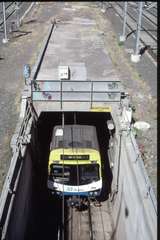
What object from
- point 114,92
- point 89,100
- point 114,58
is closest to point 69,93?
point 89,100

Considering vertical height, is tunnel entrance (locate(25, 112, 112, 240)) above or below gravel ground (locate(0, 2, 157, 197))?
below

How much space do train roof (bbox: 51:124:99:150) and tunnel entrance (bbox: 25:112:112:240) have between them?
2857mm

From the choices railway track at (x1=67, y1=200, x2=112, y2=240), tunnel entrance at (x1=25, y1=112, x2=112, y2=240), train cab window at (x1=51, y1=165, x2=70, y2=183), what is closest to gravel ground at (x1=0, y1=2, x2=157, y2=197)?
train cab window at (x1=51, y1=165, x2=70, y2=183)

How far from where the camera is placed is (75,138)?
67.2 feet

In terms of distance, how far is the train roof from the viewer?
65.3ft

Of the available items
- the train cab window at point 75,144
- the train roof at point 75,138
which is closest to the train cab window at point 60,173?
the train roof at point 75,138

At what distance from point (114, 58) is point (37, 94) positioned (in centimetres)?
1259

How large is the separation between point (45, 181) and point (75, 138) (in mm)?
3888

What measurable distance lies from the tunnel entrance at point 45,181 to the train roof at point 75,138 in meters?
2.86

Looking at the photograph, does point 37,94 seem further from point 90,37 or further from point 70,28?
point 70,28

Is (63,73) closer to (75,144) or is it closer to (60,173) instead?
(75,144)

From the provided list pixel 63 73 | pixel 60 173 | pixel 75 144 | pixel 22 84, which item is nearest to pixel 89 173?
pixel 60 173

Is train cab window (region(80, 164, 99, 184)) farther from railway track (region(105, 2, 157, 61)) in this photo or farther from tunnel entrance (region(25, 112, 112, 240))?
railway track (region(105, 2, 157, 61))

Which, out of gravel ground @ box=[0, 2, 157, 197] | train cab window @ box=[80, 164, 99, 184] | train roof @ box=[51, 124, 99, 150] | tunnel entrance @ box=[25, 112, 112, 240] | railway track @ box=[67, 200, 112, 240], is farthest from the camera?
train roof @ box=[51, 124, 99, 150]
